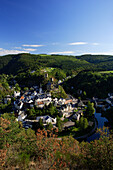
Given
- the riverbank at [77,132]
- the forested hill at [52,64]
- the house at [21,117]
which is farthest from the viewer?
the forested hill at [52,64]

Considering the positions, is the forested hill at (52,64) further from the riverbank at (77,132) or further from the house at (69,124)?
the riverbank at (77,132)

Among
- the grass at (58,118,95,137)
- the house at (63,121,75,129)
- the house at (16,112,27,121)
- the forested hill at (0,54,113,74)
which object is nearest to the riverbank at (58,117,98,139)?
the grass at (58,118,95,137)

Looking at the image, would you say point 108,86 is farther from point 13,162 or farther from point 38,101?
point 13,162

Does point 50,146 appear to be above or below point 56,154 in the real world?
above

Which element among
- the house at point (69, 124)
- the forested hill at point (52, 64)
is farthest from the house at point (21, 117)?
the forested hill at point (52, 64)

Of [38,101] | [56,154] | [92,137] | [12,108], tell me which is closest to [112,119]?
[92,137]

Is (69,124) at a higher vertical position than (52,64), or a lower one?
lower

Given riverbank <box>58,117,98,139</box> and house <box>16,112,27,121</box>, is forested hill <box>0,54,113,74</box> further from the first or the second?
house <box>16,112,27,121</box>

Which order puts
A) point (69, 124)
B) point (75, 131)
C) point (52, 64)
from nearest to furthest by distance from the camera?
point (75, 131)
point (69, 124)
point (52, 64)

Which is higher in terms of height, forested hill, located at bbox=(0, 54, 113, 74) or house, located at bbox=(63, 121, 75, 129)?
forested hill, located at bbox=(0, 54, 113, 74)

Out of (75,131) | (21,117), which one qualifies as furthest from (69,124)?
(21,117)

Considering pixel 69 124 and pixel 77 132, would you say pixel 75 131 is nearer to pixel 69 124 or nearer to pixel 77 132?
pixel 77 132
